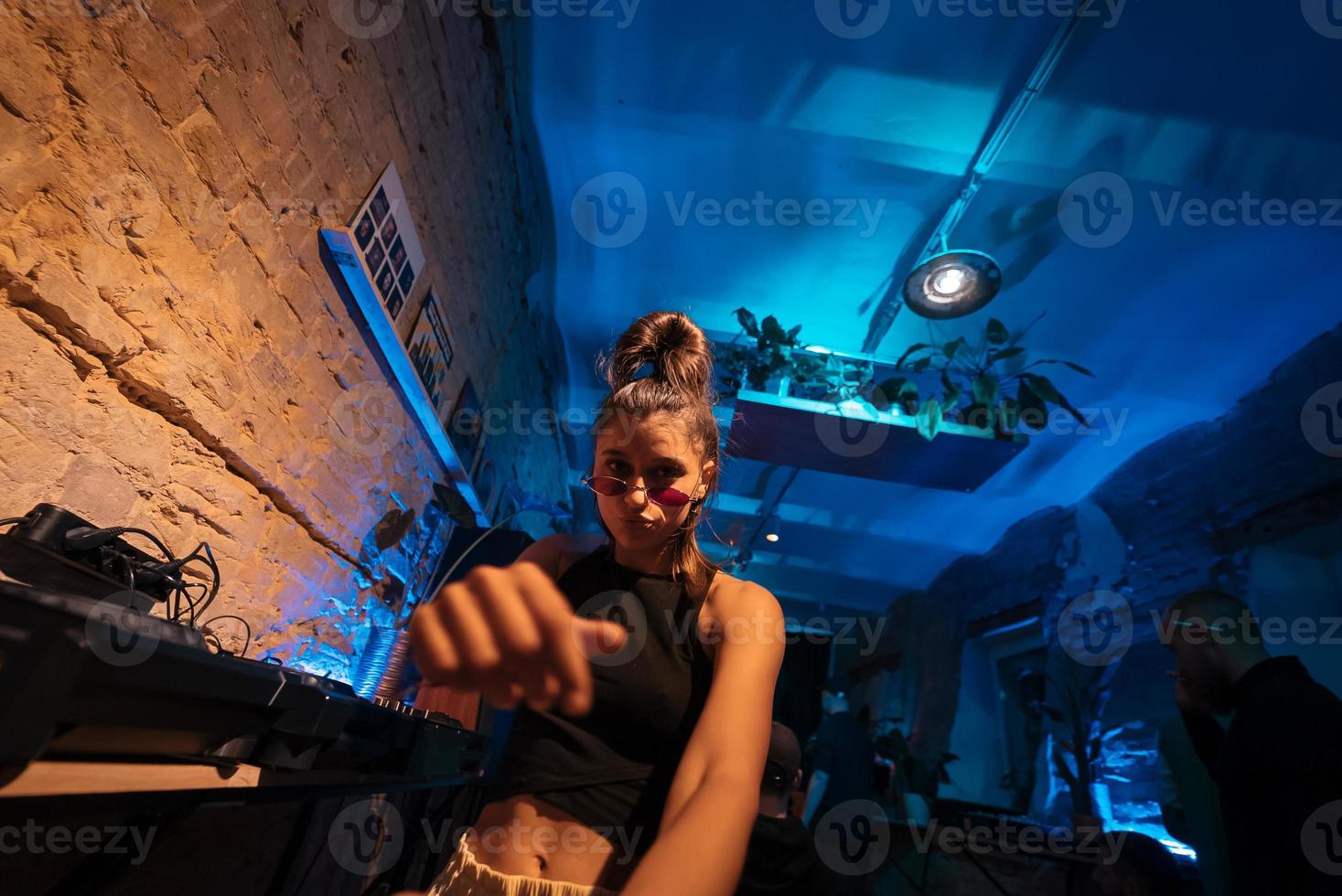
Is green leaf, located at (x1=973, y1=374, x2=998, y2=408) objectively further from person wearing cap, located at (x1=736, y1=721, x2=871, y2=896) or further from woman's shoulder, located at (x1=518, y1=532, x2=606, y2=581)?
woman's shoulder, located at (x1=518, y1=532, x2=606, y2=581)

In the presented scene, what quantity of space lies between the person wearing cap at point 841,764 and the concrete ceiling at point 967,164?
153 inches

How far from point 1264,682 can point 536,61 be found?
4724mm

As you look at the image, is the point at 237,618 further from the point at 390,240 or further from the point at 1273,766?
the point at 1273,766

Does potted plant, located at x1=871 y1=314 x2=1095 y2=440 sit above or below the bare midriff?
above

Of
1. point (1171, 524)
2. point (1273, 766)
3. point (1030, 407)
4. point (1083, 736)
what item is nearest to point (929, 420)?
point (1030, 407)

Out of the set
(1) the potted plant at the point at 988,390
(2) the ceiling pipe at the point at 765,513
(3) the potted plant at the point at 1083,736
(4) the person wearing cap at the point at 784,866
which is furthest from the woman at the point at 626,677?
(3) the potted plant at the point at 1083,736

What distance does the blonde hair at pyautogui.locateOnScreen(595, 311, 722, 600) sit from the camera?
1.12 metres

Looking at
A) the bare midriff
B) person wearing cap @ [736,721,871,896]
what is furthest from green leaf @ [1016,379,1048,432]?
the bare midriff

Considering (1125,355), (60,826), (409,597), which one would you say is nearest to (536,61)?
(409,597)

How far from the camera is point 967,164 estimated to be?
330cm

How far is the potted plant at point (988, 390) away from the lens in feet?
12.9

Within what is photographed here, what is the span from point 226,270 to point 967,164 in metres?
3.67

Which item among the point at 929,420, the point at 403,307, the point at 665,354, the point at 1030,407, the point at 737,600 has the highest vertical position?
the point at 1030,407

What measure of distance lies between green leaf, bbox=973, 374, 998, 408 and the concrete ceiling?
1.88 feet
